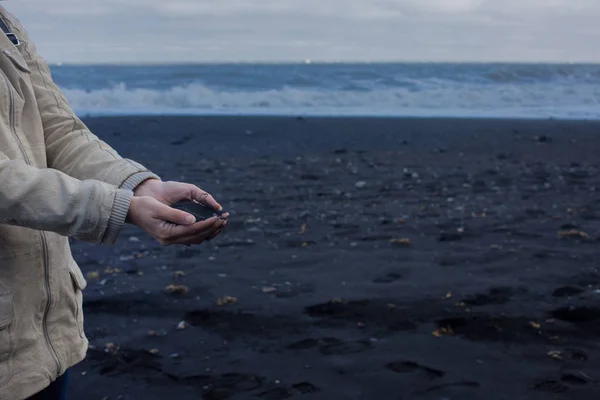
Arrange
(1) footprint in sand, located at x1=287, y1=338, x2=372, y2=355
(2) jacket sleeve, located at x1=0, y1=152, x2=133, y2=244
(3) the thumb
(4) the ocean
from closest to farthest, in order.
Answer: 1. (2) jacket sleeve, located at x1=0, y1=152, x2=133, y2=244
2. (3) the thumb
3. (1) footprint in sand, located at x1=287, y1=338, x2=372, y2=355
4. (4) the ocean

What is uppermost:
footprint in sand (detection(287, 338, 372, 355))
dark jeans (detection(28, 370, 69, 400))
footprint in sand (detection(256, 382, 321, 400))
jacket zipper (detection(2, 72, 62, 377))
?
jacket zipper (detection(2, 72, 62, 377))

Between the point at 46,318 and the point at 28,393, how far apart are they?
19 centimetres

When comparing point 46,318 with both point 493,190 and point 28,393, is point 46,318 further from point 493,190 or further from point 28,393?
point 493,190

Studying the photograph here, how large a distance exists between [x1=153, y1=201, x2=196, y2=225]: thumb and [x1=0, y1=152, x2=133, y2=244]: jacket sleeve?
7 cm

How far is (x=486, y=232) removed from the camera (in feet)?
21.9

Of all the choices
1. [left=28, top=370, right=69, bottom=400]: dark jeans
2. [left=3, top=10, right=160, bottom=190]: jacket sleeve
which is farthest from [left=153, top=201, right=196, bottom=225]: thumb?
[left=28, top=370, right=69, bottom=400]: dark jeans

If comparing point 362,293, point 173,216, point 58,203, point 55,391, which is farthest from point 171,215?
point 362,293

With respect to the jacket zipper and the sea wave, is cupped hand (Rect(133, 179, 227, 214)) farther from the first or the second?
the sea wave

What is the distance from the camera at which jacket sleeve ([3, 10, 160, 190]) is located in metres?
1.77

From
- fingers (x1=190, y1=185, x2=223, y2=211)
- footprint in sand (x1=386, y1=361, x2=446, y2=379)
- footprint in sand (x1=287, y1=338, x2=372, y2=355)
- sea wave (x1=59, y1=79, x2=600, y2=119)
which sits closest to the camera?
fingers (x1=190, y1=185, x2=223, y2=211)

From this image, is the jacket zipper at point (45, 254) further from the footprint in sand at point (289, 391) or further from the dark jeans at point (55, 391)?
the footprint in sand at point (289, 391)

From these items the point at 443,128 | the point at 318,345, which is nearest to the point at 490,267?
the point at 318,345

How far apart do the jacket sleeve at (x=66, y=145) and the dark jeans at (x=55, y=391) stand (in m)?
0.58

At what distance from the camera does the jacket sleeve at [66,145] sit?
1771 millimetres
